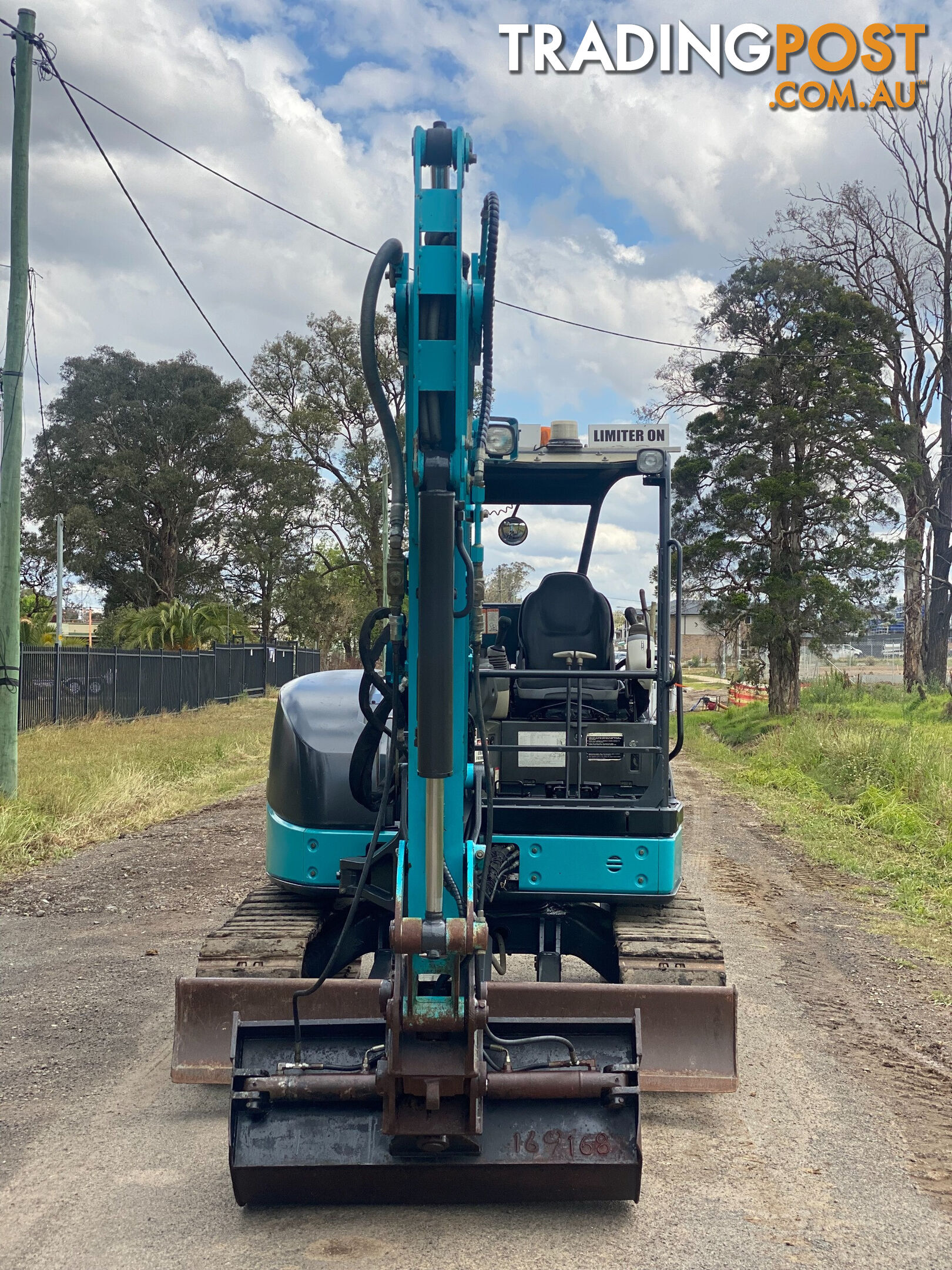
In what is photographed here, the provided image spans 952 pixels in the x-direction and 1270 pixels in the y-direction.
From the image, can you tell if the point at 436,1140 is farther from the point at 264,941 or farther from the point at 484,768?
the point at 264,941

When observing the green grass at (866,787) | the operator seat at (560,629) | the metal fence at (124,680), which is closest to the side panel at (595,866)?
the operator seat at (560,629)

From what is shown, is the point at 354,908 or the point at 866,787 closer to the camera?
the point at 354,908

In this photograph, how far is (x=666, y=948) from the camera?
5047 millimetres

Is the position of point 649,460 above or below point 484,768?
above

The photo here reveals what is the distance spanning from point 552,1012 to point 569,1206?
71 centimetres

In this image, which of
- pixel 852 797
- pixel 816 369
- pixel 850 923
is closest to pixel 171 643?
pixel 816 369

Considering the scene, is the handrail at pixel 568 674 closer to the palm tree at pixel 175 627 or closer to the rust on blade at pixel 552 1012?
the rust on blade at pixel 552 1012

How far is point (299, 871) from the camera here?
17.8 feet

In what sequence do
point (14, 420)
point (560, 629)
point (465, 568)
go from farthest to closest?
point (14, 420) → point (560, 629) → point (465, 568)

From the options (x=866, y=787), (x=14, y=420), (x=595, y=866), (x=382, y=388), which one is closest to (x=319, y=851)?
(x=595, y=866)

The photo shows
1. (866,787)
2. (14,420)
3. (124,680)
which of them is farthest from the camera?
(124,680)

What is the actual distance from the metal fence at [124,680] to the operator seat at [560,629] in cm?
1362

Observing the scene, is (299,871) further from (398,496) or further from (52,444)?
(52,444)

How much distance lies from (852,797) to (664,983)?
10959 millimetres
